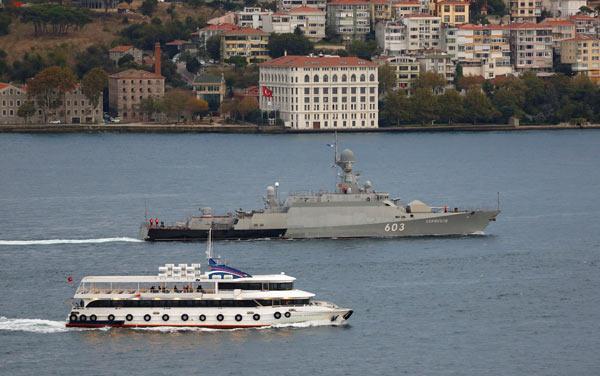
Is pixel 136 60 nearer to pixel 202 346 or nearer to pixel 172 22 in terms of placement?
pixel 172 22

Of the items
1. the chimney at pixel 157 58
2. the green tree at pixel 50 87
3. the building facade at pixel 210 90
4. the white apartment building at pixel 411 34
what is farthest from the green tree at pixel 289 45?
the green tree at pixel 50 87

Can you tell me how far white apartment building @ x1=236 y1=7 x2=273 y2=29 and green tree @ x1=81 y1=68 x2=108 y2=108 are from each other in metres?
18.0

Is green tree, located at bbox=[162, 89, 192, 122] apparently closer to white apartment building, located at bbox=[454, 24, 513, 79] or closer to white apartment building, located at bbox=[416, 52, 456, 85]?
white apartment building, located at bbox=[416, 52, 456, 85]

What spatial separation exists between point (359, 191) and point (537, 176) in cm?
2491

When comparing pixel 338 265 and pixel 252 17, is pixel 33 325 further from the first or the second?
pixel 252 17

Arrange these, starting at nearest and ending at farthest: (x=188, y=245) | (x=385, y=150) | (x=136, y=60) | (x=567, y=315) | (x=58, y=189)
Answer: (x=567, y=315), (x=188, y=245), (x=58, y=189), (x=385, y=150), (x=136, y=60)

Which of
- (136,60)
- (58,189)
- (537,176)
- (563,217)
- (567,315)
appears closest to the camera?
(567,315)

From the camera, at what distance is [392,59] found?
12444cm

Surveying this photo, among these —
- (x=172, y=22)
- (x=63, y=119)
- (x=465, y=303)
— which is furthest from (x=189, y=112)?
(x=465, y=303)

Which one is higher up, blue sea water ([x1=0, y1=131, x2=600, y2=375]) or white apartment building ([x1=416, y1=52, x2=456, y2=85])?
white apartment building ([x1=416, y1=52, x2=456, y2=85])

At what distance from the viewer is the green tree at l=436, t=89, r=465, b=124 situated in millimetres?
117125

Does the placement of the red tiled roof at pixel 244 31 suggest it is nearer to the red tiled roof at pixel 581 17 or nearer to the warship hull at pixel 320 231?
the red tiled roof at pixel 581 17

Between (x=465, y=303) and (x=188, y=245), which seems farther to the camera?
(x=188, y=245)

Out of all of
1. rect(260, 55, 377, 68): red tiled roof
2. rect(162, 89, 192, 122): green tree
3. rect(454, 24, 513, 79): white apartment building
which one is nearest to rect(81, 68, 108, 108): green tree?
rect(162, 89, 192, 122): green tree
